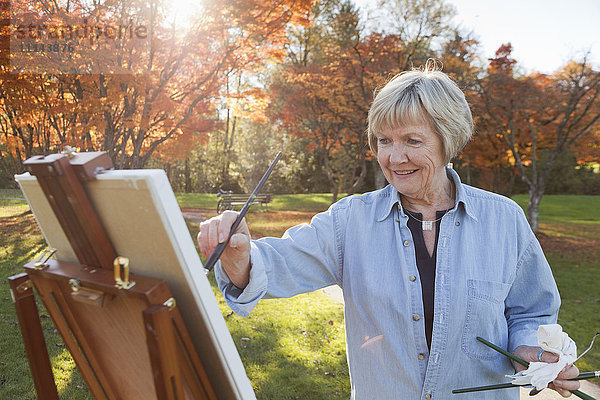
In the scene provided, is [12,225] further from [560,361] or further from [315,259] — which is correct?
[560,361]

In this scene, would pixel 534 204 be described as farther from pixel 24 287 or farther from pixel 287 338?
pixel 24 287

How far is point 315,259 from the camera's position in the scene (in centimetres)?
148

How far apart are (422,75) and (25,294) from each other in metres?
1.43

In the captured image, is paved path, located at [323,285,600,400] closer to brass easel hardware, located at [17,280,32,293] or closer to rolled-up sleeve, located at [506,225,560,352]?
rolled-up sleeve, located at [506,225,560,352]

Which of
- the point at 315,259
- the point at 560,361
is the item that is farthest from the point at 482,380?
the point at 315,259

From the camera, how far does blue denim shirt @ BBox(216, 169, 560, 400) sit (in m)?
1.40

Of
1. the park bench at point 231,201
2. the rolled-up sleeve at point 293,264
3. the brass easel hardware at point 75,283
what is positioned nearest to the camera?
the brass easel hardware at point 75,283

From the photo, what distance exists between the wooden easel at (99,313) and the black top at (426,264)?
843 millimetres

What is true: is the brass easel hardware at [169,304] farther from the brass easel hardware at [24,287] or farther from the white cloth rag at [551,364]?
the white cloth rag at [551,364]

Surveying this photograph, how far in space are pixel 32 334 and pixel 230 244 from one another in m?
0.55

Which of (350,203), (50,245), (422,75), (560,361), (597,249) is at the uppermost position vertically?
(422,75)

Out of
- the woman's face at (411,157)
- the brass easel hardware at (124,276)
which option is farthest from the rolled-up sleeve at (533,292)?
the brass easel hardware at (124,276)

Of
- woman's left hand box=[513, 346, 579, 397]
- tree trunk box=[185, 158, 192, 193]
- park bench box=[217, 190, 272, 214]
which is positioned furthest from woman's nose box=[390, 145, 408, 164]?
tree trunk box=[185, 158, 192, 193]

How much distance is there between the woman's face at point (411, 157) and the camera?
1.48m
